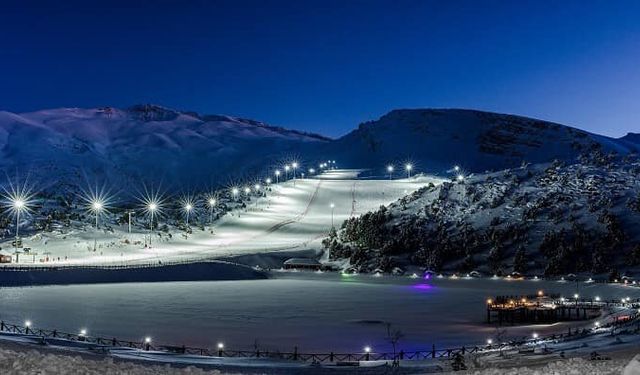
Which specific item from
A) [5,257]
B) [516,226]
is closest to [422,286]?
[516,226]

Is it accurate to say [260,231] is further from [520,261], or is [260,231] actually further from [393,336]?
[393,336]

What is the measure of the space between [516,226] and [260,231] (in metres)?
44.6

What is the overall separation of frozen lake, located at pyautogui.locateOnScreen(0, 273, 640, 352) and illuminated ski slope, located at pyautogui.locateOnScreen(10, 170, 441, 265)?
1936 cm

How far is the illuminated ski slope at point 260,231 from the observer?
9200 centimetres

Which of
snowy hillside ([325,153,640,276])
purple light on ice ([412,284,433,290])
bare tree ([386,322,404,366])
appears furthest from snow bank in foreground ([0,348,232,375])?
snowy hillside ([325,153,640,276])

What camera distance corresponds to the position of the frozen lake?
4212 centimetres

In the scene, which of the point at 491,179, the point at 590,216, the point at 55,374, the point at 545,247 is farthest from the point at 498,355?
the point at 491,179

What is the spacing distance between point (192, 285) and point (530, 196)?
1989 inches

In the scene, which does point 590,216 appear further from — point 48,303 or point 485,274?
point 48,303

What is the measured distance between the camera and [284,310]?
54.8 metres

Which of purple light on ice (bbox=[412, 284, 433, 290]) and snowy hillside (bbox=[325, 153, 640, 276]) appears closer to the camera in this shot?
purple light on ice (bbox=[412, 284, 433, 290])

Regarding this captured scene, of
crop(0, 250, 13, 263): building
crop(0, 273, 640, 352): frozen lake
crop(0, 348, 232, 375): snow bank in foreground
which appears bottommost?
crop(0, 273, 640, 352): frozen lake

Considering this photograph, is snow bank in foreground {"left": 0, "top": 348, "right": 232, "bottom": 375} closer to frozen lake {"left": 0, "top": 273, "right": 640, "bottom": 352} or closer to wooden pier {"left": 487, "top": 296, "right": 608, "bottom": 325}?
frozen lake {"left": 0, "top": 273, "right": 640, "bottom": 352}

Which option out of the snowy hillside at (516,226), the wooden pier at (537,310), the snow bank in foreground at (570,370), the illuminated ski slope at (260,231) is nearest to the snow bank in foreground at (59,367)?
the snow bank in foreground at (570,370)
